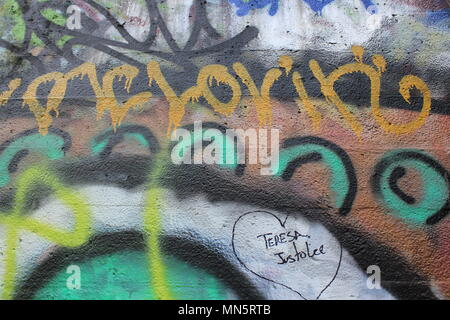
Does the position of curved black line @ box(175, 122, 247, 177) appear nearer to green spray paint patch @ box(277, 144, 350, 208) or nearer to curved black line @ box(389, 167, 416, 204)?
green spray paint patch @ box(277, 144, 350, 208)

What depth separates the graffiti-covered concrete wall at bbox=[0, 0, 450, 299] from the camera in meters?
2.97

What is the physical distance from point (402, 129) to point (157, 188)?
1.83 metres

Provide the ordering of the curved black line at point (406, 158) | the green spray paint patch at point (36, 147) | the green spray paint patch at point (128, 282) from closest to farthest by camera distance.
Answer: the green spray paint patch at point (128, 282), the curved black line at point (406, 158), the green spray paint patch at point (36, 147)

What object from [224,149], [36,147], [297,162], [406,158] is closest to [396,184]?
[406,158]

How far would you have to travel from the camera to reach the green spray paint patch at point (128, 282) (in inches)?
116

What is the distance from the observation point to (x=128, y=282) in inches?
117

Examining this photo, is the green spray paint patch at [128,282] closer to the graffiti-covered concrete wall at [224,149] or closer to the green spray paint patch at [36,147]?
the graffiti-covered concrete wall at [224,149]

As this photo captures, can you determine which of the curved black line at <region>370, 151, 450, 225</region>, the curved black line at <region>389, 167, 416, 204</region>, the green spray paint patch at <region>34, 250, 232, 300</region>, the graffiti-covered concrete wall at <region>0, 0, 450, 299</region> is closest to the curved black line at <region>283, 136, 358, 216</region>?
the graffiti-covered concrete wall at <region>0, 0, 450, 299</region>

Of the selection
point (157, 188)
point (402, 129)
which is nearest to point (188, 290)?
point (157, 188)

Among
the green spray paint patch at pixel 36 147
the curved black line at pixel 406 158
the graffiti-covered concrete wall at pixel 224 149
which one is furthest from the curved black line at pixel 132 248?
the curved black line at pixel 406 158

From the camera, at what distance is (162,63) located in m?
3.38

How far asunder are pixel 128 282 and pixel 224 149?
3.73 feet

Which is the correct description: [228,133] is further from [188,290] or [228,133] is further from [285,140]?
[188,290]

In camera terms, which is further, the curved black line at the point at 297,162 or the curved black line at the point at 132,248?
the curved black line at the point at 297,162
